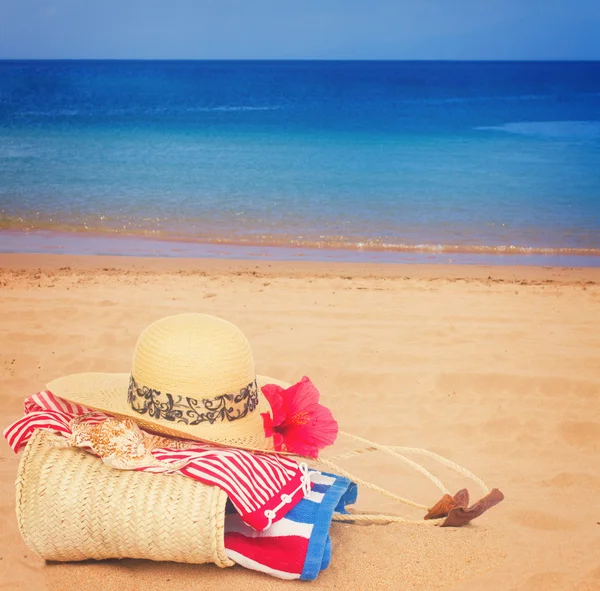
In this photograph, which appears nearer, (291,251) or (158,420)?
(158,420)

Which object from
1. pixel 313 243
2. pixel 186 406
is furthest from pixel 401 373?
pixel 313 243

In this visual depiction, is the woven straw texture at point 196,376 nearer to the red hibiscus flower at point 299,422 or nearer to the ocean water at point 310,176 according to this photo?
the red hibiscus flower at point 299,422

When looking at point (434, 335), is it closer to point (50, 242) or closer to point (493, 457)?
point (493, 457)

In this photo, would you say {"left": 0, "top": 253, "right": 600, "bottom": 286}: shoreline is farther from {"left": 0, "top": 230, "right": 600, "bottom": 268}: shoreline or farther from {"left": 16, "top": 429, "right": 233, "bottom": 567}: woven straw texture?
{"left": 16, "top": 429, "right": 233, "bottom": 567}: woven straw texture

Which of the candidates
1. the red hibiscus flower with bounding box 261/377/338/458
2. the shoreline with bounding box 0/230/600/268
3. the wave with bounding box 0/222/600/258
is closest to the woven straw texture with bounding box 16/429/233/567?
the red hibiscus flower with bounding box 261/377/338/458

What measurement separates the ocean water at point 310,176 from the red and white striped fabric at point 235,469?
769 cm

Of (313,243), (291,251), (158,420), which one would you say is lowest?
(158,420)

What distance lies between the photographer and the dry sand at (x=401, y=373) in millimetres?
2672

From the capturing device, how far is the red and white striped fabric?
2.39 m

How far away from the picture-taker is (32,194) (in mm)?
13758

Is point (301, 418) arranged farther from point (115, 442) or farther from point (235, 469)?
point (115, 442)

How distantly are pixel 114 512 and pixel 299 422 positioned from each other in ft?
2.46

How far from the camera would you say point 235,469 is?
244cm

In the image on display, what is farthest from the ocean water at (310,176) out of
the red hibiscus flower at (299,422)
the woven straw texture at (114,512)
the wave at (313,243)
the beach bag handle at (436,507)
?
the woven straw texture at (114,512)
